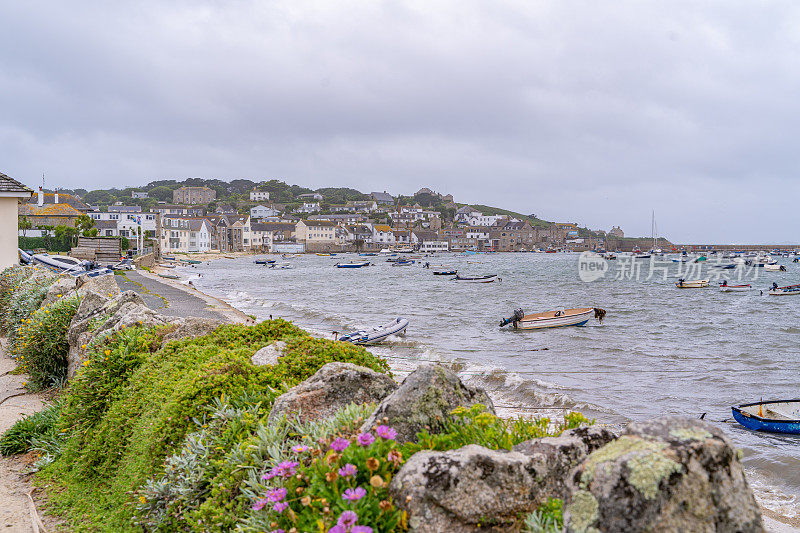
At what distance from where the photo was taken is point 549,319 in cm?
3181

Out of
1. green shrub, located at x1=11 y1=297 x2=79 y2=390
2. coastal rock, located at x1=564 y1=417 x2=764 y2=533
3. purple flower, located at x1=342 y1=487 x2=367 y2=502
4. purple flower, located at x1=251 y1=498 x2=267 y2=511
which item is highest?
coastal rock, located at x1=564 y1=417 x2=764 y2=533

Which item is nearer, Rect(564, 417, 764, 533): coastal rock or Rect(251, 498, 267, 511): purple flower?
Rect(564, 417, 764, 533): coastal rock

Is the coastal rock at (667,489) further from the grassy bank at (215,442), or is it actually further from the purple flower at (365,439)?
the purple flower at (365,439)

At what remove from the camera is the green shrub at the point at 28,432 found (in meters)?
8.20

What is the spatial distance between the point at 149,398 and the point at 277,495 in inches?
135

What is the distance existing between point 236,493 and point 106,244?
182 feet

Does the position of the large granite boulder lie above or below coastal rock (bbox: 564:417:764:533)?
below

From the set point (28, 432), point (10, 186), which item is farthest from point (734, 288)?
point (28, 432)

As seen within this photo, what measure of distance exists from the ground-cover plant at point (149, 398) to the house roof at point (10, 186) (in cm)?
1402

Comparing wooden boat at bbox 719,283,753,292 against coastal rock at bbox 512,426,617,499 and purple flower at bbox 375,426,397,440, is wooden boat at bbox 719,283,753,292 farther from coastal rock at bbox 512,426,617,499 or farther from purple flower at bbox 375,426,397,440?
purple flower at bbox 375,426,397,440

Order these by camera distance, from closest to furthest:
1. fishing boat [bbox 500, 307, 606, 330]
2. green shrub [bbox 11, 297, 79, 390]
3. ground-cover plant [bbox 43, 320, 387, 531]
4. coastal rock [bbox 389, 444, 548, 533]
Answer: coastal rock [bbox 389, 444, 548, 533]
ground-cover plant [bbox 43, 320, 387, 531]
green shrub [bbox 11, 297, 79, 390]
fishing boat [bbox 500, 307, 606, 330]

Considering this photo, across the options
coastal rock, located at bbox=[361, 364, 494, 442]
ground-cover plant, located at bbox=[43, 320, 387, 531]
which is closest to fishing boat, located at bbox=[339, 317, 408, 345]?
ground-cover plant, located at bbox=[43, 320, 387, 531]

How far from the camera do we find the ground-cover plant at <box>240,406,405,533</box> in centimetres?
313

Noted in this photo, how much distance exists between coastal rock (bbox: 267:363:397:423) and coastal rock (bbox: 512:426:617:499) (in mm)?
1582
